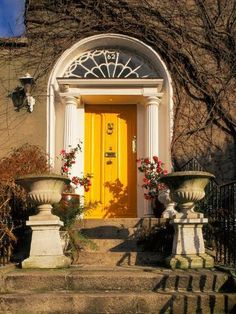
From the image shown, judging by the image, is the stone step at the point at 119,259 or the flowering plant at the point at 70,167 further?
the flowering plant at the point at 70,167

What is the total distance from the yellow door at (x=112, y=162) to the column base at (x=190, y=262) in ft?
12.5

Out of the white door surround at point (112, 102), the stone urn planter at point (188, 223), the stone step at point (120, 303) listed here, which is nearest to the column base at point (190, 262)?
the stone urn planter at point (188, 223)

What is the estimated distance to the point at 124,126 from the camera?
9.47 meters

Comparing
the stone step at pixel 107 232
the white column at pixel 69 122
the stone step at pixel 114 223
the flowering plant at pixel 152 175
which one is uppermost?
the white column at pixel 69 122

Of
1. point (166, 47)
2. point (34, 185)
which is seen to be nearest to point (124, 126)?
point (166, 47)

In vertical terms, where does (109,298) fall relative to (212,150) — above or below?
below

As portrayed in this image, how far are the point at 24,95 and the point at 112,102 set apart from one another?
5.58 ft

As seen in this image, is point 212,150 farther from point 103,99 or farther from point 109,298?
point 109,298

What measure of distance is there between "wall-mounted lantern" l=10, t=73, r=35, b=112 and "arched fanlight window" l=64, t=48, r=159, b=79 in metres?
0.84

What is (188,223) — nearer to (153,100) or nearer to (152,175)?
(152,175)

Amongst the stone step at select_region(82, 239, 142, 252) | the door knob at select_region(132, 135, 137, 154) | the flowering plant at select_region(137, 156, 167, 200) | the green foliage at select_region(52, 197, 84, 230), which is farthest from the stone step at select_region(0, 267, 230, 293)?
the door knob at select_region(132, 135, 137, 154)

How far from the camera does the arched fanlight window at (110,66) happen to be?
9469mm

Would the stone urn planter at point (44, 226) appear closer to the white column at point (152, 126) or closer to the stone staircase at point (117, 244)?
the stone staircase at point (117, 244)

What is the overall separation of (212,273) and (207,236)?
174 cm
